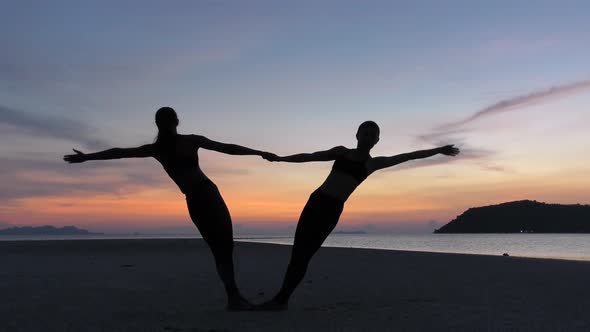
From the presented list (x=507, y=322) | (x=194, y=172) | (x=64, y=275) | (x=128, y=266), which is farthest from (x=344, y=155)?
(x=128, y=266)

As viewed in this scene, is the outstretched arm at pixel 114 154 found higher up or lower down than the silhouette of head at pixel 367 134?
lower down

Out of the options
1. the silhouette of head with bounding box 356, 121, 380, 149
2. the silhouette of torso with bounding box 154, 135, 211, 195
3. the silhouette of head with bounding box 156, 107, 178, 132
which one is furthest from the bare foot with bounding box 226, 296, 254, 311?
the silhouette of head with bounding box 356, 121, 380, 149

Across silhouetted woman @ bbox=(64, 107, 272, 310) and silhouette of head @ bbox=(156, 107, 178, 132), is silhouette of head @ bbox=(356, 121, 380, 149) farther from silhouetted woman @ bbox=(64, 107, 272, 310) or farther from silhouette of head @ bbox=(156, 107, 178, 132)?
silhouette of head @ bbox=(156, 107, 178, 132)

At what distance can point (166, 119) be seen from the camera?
721 centimetres

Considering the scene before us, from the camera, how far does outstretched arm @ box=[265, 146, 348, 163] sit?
285 inches

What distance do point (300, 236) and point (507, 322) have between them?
114 inches

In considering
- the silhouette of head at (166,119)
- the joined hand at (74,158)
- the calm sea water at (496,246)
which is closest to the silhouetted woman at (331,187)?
the silhouette of head at (166,119)

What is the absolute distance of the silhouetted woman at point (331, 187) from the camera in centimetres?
732

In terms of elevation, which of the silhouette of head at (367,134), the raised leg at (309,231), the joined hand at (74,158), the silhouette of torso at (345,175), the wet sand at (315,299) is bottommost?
the wet sand at (315,299)

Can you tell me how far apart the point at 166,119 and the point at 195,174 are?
84cm

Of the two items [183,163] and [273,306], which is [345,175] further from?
[183,163]

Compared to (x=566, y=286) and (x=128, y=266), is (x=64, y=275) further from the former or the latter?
(x=566, y=286)

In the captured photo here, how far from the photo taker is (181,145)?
7.25 meters

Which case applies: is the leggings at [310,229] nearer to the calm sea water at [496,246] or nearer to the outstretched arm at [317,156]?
the outstretched arm at [317,156]
